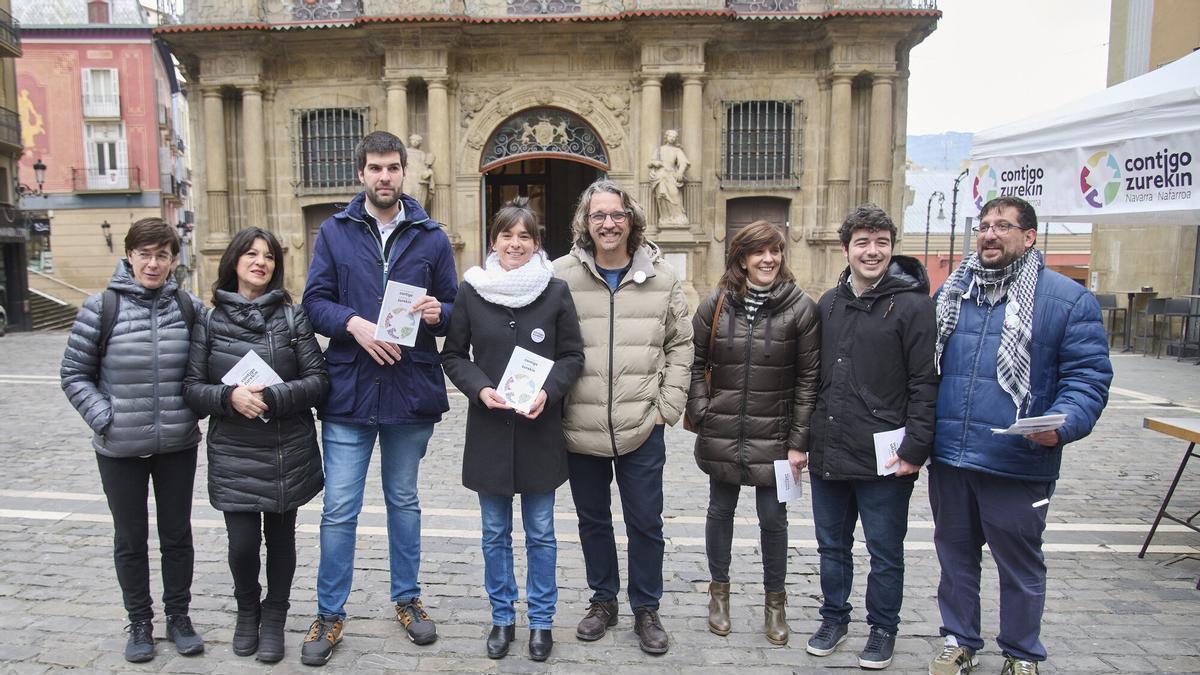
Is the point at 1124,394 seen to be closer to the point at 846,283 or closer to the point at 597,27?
the point at 846,283

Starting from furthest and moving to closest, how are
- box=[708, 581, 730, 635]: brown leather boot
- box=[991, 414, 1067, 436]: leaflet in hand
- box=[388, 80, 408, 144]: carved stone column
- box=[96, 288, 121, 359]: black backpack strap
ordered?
box=[388, 80, 408, 144]: carved stone column < box=[708, 581, 730, 635]: brown leather boot < box=[96, 288, 121, 359]: black backpack strap < box=[991, 414, 1067, 436]: leaflet in hand

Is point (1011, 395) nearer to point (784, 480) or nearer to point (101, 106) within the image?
point (784, 480)

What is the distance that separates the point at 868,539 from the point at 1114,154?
3.84m

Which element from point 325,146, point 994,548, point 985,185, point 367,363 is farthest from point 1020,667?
point 325,146

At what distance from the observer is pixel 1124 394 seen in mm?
12203

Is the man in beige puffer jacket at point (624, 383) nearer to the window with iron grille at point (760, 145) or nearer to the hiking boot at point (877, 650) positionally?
the hiking boot at point (877, 650)

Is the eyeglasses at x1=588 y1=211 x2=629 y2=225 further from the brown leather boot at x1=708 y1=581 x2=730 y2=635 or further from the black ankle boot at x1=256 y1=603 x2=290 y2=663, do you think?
the black ankle boot at x1=256 y1=603 x2=290 y2=663

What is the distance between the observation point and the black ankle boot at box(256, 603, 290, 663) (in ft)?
12.7

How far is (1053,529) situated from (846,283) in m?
3.31

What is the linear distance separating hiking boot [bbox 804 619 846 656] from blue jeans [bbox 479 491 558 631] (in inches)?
51.2

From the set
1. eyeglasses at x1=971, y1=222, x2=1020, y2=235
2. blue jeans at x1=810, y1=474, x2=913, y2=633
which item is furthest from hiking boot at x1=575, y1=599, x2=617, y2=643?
eyeglasses at x1=971, y1=222, x2=1020, y2=235

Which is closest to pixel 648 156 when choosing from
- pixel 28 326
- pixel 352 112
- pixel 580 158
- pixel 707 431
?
pixel 580 158

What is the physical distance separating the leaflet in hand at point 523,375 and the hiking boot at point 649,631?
1306mm

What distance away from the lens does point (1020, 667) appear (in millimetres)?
3666
